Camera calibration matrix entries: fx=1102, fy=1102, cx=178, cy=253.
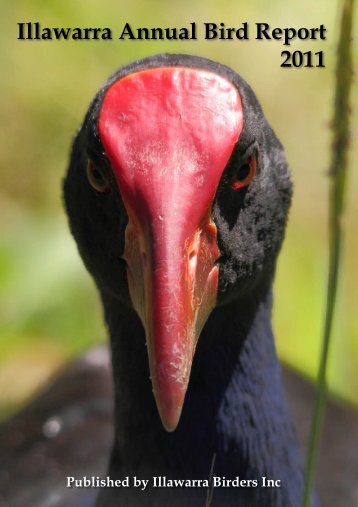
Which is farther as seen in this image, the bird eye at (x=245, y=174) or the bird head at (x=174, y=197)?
the bird eye at (x=245, y=174)

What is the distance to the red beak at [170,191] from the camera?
1713 millimetres

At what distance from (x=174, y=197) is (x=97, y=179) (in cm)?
22

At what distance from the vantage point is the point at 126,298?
6.52 ft

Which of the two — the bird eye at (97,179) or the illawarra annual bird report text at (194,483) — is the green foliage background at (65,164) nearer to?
the illawarra annual bird report text at (194,483)

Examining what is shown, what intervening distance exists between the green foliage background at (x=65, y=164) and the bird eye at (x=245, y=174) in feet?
5.83

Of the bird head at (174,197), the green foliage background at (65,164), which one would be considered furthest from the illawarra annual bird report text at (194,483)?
the green foliage background at (65,164)

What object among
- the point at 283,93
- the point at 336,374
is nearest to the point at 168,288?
the point at 336,374

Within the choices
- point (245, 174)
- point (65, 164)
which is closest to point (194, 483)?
point (245, 174)

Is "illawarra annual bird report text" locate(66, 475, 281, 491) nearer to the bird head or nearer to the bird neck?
the bird neck

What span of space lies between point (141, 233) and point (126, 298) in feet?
0.74

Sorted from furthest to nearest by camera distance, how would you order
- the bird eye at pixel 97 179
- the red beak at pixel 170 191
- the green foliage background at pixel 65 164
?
the green foliage background at pixel 65 164
the bird eye at pixel 97 179
the red beak at pixel 170 191

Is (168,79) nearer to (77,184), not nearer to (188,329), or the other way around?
(77,184)

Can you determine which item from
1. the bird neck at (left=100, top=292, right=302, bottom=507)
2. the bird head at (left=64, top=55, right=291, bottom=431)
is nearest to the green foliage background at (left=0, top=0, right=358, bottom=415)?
the bird neck at (left=100, top=292, right=302, bottom=507)

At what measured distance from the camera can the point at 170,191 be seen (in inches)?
69.1
